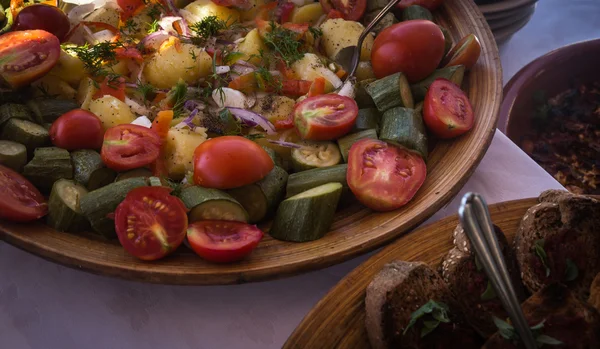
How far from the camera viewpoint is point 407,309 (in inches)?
51.1

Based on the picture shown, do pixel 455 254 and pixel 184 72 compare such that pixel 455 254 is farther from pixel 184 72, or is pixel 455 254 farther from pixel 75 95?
pixel 75 95

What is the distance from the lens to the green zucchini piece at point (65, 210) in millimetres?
1626

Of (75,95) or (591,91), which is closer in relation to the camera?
(75,95)

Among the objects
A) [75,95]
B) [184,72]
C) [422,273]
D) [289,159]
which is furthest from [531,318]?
[75,95]

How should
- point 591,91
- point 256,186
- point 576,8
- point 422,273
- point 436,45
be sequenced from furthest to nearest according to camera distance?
point 576,8
point 591,91
point 436,45
point 256,186
point 422,273

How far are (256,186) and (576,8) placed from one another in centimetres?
324

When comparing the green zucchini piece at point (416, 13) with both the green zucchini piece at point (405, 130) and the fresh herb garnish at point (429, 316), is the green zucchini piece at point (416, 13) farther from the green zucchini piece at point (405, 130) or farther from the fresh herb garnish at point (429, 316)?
the fresh herb garnish at point (429, 316)

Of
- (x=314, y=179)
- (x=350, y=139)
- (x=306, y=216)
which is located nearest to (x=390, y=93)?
(x=350, y=139)

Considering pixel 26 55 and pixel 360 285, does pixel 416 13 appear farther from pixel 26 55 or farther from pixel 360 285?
pixel 26 55

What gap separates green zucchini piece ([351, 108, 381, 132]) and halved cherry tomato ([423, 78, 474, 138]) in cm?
19

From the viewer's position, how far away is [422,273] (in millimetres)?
1359

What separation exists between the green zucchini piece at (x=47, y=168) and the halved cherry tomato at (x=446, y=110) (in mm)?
1364

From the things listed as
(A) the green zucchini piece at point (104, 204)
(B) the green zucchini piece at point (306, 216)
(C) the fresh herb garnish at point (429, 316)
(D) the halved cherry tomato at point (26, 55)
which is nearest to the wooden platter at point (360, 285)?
(C) the fresh herb garnish at point (429, 316)

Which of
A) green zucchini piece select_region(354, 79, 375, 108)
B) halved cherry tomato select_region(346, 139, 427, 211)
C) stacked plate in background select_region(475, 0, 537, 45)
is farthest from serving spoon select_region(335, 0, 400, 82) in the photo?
stacked plate in background select_region(475, 0, 537, 45)
